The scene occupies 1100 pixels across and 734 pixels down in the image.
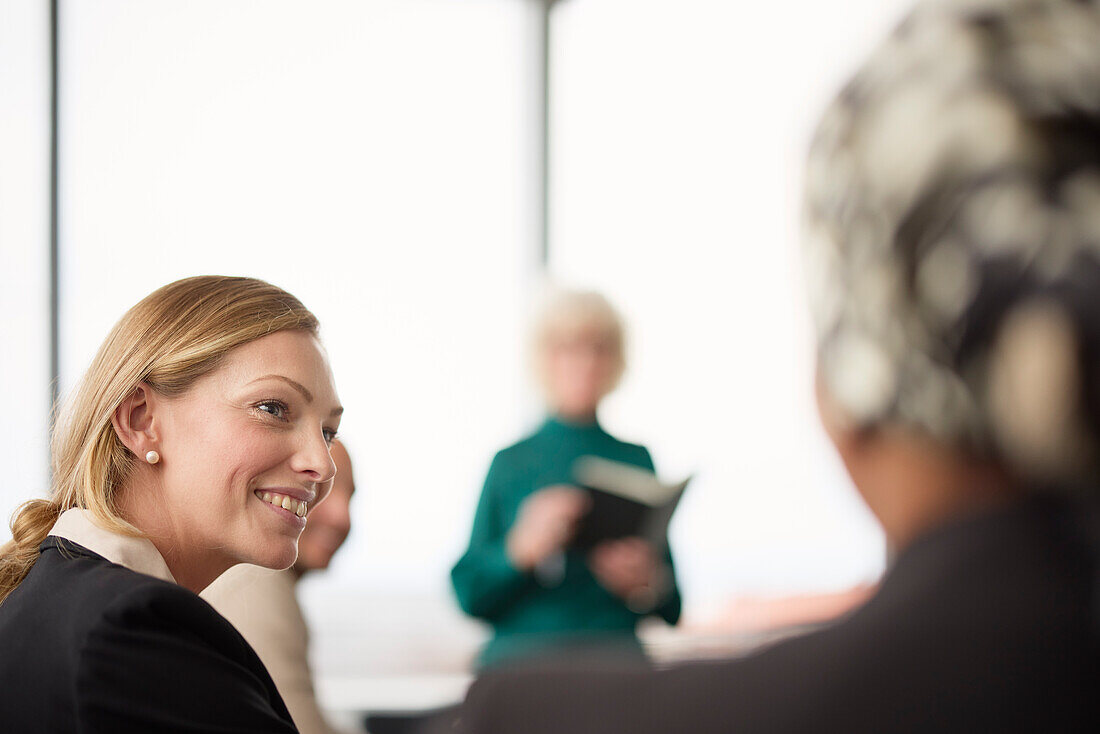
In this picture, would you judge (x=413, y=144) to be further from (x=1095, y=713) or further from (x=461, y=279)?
(x=1095, y=713)

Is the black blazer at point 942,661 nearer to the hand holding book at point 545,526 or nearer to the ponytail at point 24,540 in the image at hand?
the ponytail at point 24,540

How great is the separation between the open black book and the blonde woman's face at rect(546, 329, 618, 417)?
24 centimetres

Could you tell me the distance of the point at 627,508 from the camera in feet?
8.46

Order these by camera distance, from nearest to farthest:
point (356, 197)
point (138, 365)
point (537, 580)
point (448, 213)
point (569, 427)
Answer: point (138, 365)
point (537, 580)
point (569, 427)
point (356, 197)
point (448, 213)

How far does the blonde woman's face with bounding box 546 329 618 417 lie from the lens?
2.77 meters

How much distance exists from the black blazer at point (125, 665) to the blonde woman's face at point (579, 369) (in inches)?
66.9

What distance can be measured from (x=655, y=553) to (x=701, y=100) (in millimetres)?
2720

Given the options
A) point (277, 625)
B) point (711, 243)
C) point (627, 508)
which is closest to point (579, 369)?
point (627, 508)

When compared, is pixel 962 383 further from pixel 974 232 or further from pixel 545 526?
pixel 545 526

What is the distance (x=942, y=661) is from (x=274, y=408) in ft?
3.66

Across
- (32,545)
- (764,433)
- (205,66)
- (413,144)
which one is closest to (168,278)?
(205,66)

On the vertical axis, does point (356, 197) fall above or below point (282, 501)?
above

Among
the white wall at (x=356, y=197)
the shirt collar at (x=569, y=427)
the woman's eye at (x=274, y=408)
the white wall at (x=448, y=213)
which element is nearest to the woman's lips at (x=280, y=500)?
the woman's eye at (x=274, y=408)

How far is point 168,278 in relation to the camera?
Answer: 434 cm
